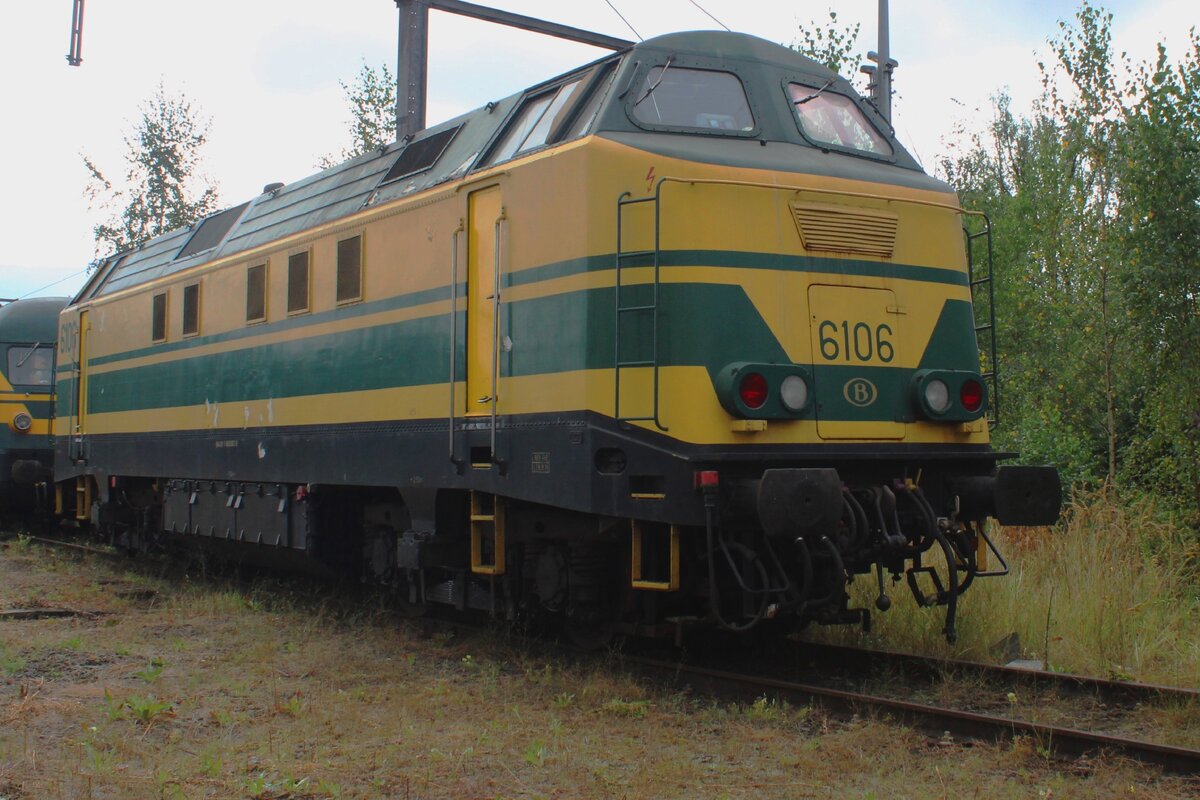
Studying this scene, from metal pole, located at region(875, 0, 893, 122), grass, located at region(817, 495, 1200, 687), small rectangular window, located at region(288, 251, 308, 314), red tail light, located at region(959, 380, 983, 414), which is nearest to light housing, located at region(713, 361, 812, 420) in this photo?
red tail light, located at region(959, 380, 983, 414)

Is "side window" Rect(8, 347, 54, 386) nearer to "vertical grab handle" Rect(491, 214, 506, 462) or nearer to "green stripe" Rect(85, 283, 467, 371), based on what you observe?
"green stripe" Rect(85, 283, 467, 371)

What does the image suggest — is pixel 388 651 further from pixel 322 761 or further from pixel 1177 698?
pixel 1177 698

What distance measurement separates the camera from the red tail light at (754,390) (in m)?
6.90

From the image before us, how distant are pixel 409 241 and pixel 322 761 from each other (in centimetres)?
422

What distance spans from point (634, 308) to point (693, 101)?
1.62m

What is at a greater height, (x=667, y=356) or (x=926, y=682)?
(x=667, y=356)

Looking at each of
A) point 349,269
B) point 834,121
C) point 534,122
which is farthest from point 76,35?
point 834,121

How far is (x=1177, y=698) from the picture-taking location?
6562 millimetres

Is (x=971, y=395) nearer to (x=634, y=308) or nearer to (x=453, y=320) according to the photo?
(x=634, y=308)

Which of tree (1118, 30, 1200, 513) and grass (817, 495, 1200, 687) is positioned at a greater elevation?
tree (1118, 30, 1200, 513)

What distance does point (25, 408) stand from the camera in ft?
61.5

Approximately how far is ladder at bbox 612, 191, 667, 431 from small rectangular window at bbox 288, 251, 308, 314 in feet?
13.3

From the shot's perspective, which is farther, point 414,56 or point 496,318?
point 414,56

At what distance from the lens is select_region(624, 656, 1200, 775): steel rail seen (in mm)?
5590
